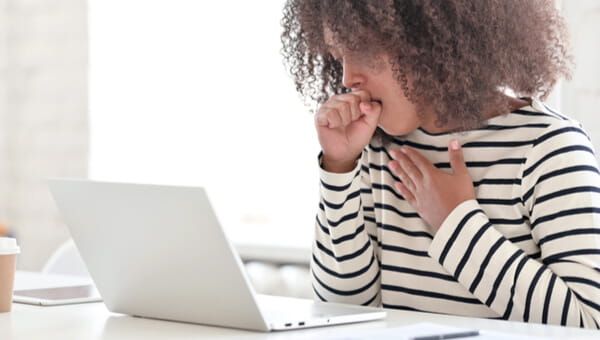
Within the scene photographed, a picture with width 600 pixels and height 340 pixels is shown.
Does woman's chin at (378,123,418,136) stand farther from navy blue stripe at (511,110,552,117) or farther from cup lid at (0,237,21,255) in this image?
cup lid at (0,237,21,255)

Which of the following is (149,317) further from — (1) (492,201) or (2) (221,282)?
(1) (492,201)

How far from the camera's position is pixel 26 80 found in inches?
110

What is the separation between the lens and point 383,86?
1.34m

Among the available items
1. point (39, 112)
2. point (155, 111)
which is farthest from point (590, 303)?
point (39, 112)

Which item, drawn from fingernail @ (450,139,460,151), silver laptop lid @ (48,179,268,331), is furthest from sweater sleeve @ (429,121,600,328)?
silver laptop lid @ (48,179,268,331)

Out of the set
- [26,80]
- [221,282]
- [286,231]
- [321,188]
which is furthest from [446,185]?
[26,80]

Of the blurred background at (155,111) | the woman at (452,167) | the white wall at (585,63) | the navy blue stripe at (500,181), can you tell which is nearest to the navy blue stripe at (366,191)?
the woman at (452,167)

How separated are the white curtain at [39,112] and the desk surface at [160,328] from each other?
158 cm

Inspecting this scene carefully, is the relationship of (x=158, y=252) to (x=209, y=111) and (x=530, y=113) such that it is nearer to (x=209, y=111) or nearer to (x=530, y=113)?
(x=530, y=113)

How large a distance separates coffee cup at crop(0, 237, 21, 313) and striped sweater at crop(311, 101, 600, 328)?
0.47 meters

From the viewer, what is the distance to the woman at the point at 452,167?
3.91ft

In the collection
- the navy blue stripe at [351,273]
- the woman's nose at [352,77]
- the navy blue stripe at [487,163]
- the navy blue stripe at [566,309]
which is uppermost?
the woman's nose at [352,77]

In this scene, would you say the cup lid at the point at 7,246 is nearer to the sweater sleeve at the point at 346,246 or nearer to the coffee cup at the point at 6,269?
the coffee cup at the point at 6,269

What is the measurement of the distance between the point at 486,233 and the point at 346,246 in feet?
0.84
